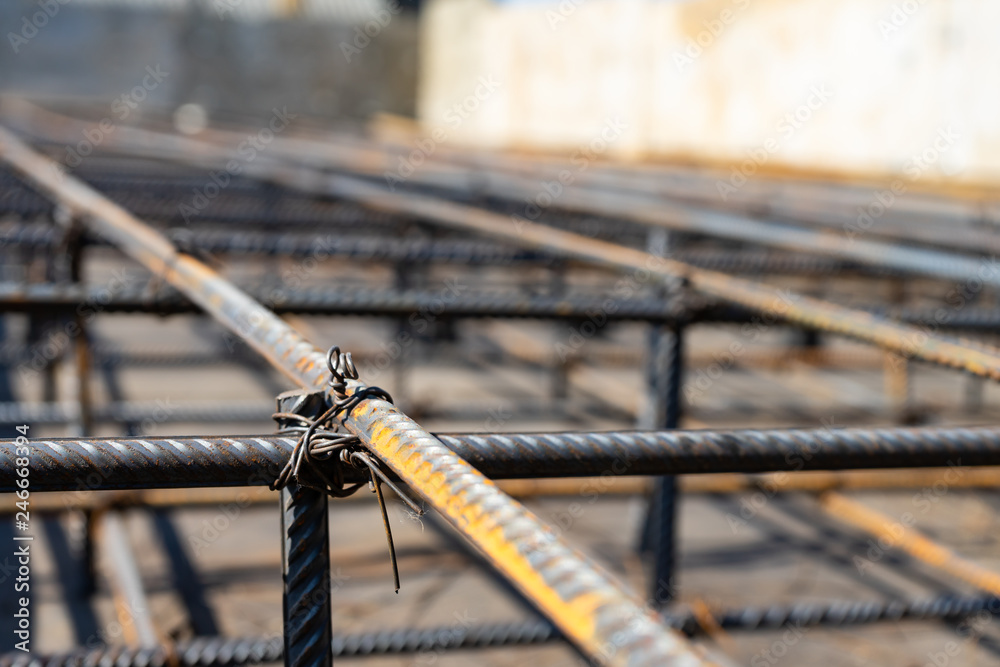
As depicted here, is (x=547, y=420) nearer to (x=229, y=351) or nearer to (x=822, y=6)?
(x=229, y=351)

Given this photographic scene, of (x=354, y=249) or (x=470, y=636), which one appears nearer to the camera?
(x=470, y=636)

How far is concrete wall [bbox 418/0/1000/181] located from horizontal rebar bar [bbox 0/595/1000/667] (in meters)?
7.47

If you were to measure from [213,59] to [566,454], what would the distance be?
25186mm

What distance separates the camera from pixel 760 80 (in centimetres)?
1316

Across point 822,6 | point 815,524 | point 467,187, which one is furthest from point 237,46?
point 815,524

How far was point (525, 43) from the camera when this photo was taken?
19953 mm
